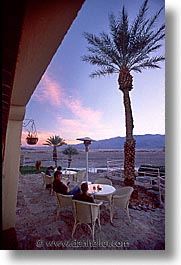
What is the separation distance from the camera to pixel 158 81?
97.3 inches

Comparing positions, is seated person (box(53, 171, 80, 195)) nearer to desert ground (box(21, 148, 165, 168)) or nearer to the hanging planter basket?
desert ground (box(21, 148, 165, 168))

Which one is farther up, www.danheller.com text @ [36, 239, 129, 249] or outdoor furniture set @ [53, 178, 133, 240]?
outdoor furniture set @ [53, 178, 133, 240]

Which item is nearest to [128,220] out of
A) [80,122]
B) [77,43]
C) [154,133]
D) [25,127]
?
[154,133]

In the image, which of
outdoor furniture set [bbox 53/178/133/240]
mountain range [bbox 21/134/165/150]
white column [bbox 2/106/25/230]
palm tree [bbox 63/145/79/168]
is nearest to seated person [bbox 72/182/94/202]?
outdoor furniture set [bbox 53/178/133/240]

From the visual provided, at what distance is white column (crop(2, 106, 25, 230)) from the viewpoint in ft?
7.91

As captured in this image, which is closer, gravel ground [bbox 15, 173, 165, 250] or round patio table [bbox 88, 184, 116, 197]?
gravel ground [bbox 15, 173, 165, 250]

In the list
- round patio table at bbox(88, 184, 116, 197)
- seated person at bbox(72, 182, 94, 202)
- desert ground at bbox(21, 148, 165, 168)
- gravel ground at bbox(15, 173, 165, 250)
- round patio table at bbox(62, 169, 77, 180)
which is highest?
desert ground at bbox(21, 148, 165, 168)

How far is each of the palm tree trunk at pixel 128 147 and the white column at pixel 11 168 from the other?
37.8 inches

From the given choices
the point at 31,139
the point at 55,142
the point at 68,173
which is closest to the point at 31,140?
the point at 31,139

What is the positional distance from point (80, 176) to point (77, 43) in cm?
124

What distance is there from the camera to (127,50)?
2.47 meters

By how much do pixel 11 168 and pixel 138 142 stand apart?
3.93 feet

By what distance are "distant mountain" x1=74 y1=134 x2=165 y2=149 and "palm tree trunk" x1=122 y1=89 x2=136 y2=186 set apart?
5 cm

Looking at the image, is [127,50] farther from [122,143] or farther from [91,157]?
[91,157]
